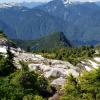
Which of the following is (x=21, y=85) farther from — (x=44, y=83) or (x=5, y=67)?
(x=5, y=67)

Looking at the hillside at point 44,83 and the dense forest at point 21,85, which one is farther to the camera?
the hillside at point 44,83

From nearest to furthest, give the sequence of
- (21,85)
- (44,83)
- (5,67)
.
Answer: (21,85) → (44,83) → (5,67)

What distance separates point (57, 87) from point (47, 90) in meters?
5.47

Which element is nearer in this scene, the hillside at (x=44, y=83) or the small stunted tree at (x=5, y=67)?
the hillside at (x=44, y=83)

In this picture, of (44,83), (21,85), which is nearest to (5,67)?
(44,83)

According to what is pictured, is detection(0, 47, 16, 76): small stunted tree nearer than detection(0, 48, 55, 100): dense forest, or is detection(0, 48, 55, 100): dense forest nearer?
detection(0, 48, 55, 100): dense forest

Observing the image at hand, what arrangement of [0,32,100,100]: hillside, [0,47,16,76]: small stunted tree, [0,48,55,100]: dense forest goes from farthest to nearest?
[0,47,16,76]: small stunted tree
[0,32,100,100]: hillside
[0,48,55,100]: dense forest

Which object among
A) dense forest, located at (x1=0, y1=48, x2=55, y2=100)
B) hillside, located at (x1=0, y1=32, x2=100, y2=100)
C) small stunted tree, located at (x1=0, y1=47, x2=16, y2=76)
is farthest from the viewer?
small stunted tree, located at (x1=0, y1=47, x2=16, y2=76)

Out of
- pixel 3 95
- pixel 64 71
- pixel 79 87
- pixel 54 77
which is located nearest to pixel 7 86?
pixel 3 95

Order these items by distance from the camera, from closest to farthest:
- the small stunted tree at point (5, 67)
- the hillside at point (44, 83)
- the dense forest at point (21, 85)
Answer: the dense forest at point (21, 85)
the hillside at point (44, 83)
the small stunted tree at point (5, 67)

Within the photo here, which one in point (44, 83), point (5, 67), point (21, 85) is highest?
point (21, 85)

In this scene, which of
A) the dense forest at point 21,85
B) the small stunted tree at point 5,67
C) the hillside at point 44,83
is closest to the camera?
the dense forest at point 21,85

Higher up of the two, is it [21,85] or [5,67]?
[21,85]

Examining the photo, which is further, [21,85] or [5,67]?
[5,67]
